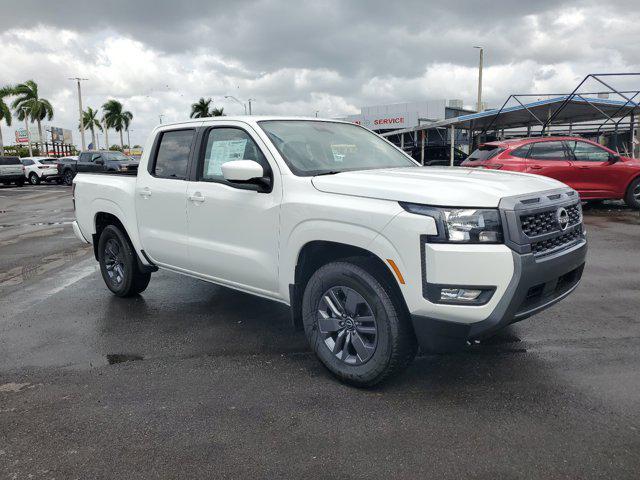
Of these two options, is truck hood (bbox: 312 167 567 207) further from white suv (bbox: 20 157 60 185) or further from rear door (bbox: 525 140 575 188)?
white suv (bbox: 20 157 60 185)

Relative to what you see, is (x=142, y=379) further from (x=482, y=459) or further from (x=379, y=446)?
(x=482, y=459)

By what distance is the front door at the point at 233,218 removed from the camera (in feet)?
13.0

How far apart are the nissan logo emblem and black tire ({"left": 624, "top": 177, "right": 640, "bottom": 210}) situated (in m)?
10.2

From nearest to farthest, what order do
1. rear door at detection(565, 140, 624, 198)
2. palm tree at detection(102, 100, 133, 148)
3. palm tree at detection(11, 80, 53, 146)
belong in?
rear door at detection(565, 140, 624, 198), palm tree at detection(11, 80, 53, 146), palm tree at detection(102, 100, 133, 148)

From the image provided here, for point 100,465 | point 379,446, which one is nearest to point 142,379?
point 100,465

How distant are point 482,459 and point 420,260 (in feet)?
3.54

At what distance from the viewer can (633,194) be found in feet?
39.9

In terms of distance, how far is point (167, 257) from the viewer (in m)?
5.03

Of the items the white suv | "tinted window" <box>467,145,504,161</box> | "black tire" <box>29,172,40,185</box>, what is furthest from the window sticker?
"black tire" <box>29,172,40,185</box>

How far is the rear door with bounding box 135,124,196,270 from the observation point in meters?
4.79

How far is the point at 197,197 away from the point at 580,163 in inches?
400

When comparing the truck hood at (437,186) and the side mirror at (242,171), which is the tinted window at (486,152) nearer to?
the truck hood at (437,186)

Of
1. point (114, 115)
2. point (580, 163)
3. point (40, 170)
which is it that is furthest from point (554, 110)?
point (114, 115)

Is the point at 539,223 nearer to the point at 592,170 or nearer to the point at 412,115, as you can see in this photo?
the point at 592,170
